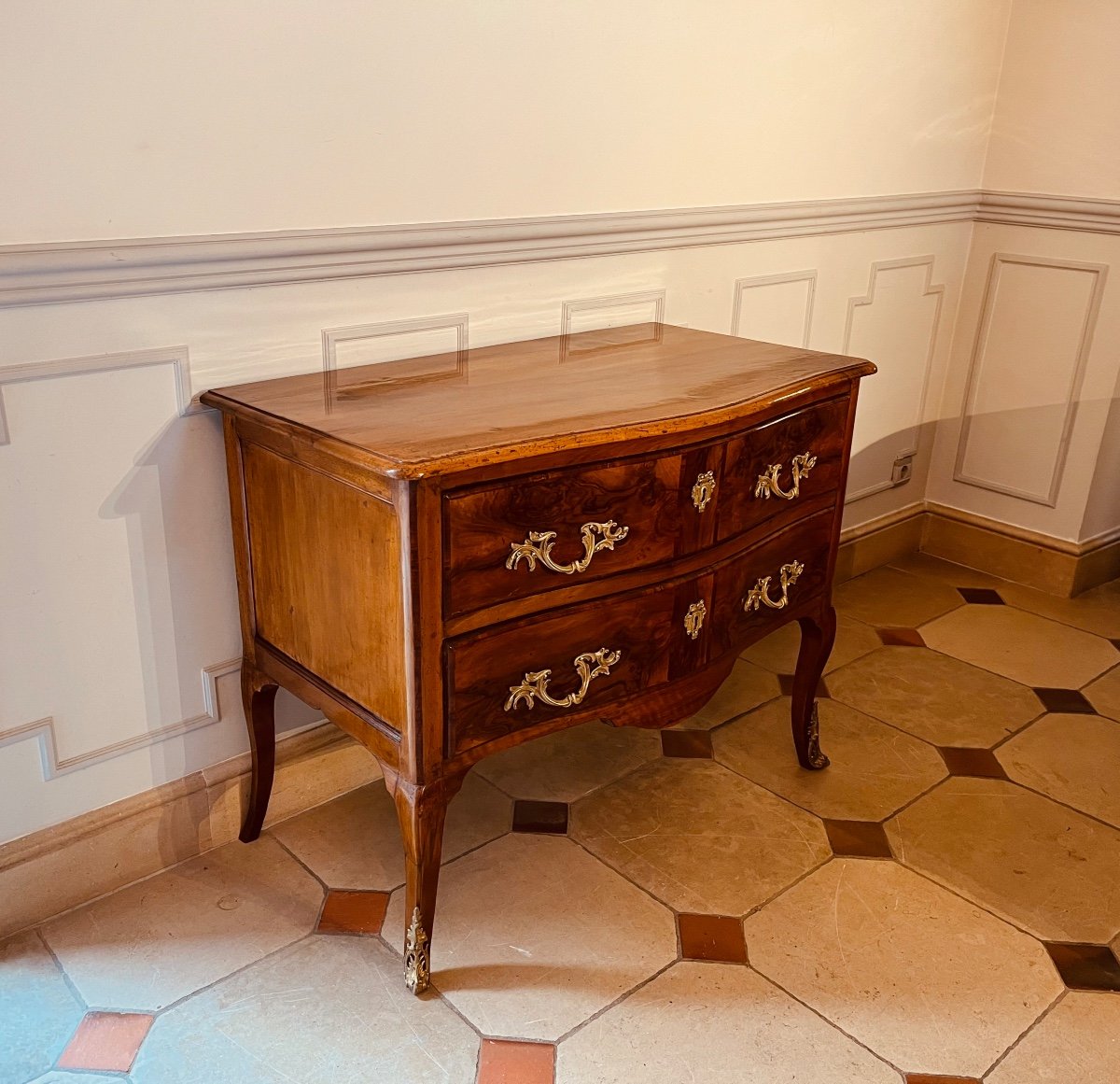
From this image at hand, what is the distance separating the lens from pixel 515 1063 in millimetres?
1604

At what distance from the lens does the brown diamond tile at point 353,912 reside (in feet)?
6.13

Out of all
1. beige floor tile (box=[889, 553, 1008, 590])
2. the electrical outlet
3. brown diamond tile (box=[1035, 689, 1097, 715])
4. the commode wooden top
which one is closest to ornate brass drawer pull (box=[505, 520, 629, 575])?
the commode wooden top

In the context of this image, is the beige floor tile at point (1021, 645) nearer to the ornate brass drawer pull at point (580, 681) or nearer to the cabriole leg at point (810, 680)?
the cabriole leg at point (810, 680)

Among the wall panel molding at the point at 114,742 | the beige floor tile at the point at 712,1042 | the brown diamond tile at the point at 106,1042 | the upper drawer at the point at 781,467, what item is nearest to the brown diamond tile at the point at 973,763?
the upper drawer at the point at 781,467

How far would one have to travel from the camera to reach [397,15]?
1.84m

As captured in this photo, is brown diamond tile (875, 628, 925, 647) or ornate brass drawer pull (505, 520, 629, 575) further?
brown diamond tile (875, 628, 925, 647)

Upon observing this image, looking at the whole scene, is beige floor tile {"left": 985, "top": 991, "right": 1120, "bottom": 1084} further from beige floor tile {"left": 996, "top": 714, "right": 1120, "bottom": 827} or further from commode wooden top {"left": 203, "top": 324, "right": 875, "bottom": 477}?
commode wooden top {"left": 203, "top": 324, "right": 875, "bottom": 477}

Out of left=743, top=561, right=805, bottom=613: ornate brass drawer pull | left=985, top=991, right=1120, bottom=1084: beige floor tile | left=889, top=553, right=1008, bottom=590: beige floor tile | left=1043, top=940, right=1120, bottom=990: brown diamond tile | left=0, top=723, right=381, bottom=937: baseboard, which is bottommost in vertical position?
left=889, top=553, right=1008, bottom=590: beige floor tile

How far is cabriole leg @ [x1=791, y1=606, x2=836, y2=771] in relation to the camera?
2.26 metres

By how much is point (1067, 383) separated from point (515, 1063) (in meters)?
2.56

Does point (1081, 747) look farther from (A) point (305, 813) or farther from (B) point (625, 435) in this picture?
(A) point (305, 813)

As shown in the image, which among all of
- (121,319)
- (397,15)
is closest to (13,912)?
(121,319)

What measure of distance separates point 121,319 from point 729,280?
147 cm

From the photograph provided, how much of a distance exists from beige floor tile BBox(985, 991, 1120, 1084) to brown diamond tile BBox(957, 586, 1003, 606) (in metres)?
1.63
